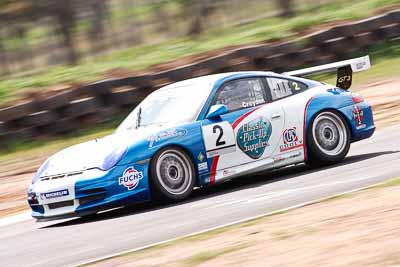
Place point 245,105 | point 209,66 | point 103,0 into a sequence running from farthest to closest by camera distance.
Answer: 1. point 103,0
2. point 209,66
3. point 245,105

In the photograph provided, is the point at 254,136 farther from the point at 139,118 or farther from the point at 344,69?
the point at 344,69

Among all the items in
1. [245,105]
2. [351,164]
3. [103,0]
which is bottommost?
[351,164]

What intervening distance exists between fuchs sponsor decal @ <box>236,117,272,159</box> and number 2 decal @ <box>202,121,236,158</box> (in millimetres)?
114

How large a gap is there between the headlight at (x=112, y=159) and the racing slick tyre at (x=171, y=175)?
326 millimetres

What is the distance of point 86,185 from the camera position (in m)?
9.43

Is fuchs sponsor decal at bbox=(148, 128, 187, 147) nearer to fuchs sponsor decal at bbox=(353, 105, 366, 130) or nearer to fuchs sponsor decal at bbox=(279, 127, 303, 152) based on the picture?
fuchs sponsor decal at bbox=(279, 127, 303, 152)

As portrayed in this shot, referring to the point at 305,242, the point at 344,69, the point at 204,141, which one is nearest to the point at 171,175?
the point at 204,141

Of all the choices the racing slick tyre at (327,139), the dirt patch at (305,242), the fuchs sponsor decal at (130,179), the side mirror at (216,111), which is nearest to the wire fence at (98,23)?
the racing slick tyre at (327,139)

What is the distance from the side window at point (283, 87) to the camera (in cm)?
1109

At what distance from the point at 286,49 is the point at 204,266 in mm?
13937

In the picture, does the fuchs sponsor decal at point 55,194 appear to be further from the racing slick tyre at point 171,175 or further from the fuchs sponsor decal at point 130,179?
the racing slick tyre at point 171,175

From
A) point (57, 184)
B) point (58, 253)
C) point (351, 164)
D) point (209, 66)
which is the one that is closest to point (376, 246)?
point (58, 253)

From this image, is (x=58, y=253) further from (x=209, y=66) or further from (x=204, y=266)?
(x=209, y=66)

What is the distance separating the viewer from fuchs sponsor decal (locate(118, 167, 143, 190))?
950 cm
